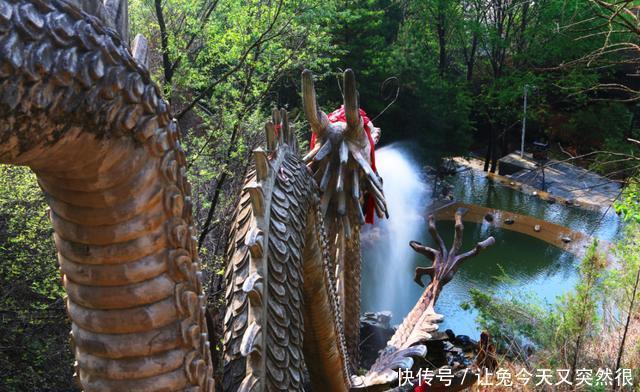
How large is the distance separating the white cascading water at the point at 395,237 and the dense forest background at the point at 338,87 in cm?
77

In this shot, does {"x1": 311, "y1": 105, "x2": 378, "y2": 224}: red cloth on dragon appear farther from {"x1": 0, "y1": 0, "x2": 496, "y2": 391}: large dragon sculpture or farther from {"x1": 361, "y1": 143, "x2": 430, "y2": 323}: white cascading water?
{"x1": 361, "y1": 143, "x2": 430, "y2": 323}: white cascading water

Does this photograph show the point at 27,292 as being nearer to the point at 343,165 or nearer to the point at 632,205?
the point at 343,165

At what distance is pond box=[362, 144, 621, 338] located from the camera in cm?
1008

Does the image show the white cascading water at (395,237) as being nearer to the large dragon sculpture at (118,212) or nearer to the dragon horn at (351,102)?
the dragon horn at (351,102)

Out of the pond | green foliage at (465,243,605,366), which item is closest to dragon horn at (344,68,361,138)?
green foliage at (465,243,605,366)

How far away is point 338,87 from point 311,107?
709 cm

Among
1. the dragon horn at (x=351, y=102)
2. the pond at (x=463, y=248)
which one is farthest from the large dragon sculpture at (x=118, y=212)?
the pond at (x=463, y=248)

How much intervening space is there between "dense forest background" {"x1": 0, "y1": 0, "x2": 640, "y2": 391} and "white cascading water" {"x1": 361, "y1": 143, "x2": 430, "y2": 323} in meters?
0.77

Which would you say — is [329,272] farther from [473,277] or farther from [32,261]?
[473,277]

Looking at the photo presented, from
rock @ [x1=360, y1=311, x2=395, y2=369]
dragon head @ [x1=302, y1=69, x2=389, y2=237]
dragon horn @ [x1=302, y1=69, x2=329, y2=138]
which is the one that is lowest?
rock @ [x1=360, y1=311, x2=395, y2=369]

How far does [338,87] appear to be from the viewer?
10.8 metres

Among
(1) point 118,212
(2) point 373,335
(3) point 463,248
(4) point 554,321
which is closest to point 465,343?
(2) point 373,335

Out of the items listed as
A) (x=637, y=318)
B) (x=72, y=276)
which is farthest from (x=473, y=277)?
(x=72, y=276)

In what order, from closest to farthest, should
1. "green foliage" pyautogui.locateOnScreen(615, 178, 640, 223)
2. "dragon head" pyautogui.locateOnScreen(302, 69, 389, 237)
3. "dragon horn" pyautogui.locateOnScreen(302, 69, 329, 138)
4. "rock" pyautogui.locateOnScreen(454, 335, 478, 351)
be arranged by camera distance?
"dragon horn" pyautogui.locateOnScreen(302, 69, 329, 138) < "dragon head" pyautogui.locateOnScreen(302, 69, 389, 237) < "green foliage" pyautogui.locateOnScreen(615, 178, 640, 223) < "rock" pyautogui.locateOnScreen(454, 335, 478, 351)
